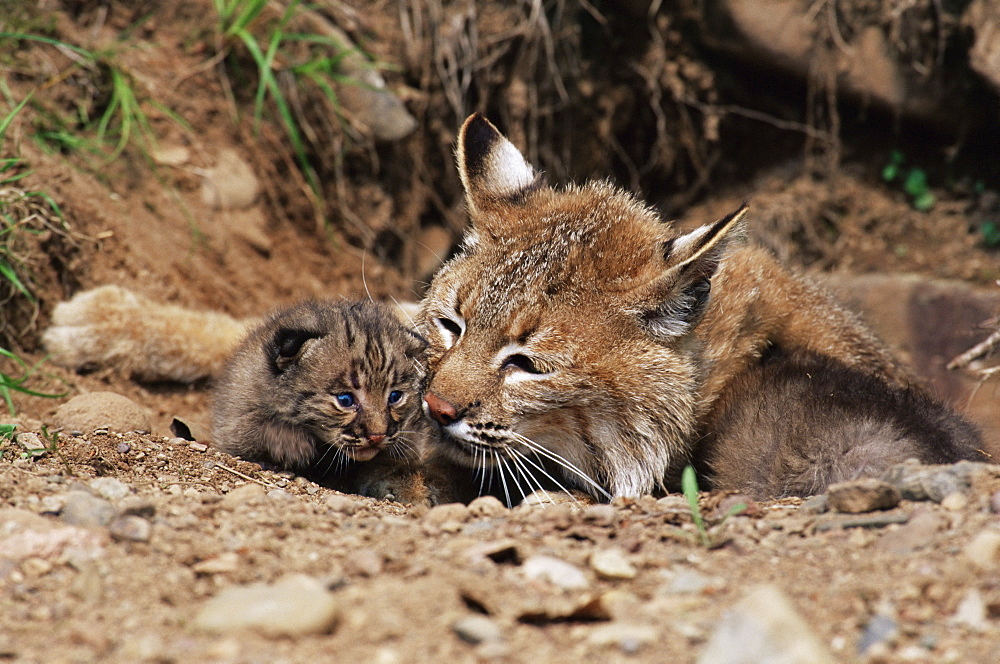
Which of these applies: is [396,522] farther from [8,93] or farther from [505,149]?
[8,93]

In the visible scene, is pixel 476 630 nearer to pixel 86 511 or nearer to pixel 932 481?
pixel 86 511

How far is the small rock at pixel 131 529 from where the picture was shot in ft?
10.1

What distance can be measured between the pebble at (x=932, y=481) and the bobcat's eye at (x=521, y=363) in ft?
5.64

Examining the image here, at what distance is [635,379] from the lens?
178 inches

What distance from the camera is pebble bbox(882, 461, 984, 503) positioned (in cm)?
344

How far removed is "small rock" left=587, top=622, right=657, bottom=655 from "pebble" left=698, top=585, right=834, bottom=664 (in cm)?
Answer: 18

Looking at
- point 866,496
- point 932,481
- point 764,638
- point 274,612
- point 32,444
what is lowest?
point 32,444

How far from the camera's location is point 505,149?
5.48 metres

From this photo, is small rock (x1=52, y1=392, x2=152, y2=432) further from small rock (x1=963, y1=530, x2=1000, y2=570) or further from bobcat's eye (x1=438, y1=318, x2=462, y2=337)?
small rock (x1=963, y1=530, x2=1000, y2=570)

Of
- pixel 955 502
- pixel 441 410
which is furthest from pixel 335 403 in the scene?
pixel 955 502

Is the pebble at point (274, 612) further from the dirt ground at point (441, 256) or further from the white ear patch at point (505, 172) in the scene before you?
the white ear patch at point (505, 172)

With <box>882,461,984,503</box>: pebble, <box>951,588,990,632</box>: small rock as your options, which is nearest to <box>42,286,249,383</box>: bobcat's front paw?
<box>882,461,984,503</box>: pebble

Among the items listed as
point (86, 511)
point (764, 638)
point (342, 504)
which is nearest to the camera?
point (764, 638)

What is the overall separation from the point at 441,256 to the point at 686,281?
14.2 ft
